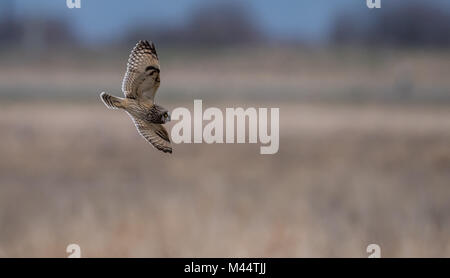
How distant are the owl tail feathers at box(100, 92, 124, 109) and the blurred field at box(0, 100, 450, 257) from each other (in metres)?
1.91

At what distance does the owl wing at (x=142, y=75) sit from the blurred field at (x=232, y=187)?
1.87m

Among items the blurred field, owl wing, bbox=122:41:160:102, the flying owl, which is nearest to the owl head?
the flying owl

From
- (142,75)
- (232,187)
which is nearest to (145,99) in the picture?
(142,75)

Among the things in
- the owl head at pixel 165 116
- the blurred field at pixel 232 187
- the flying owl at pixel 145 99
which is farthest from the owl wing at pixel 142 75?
the blurred field at pixel 232 187

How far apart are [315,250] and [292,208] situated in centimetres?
97

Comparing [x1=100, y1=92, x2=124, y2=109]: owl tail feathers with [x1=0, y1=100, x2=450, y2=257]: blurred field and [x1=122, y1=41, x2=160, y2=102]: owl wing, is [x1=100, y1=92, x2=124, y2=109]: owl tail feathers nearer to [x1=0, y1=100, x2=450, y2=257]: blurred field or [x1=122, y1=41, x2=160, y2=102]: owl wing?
[x1=122, y1=41, x2=160, y2=102]: owl wing

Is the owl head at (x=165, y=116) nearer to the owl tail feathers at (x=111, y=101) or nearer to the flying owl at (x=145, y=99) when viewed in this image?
the flying owl at (x=145, y=99)

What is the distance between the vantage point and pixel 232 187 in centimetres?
713

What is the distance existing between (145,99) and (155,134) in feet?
0.59

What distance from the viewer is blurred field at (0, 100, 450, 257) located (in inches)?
226

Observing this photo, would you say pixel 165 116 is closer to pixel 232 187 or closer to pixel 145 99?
pixel 145 99

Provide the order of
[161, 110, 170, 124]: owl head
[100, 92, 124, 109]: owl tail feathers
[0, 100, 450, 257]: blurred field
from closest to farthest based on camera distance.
→ [100, 92, 124, 109]: owl tail feathers < [161, 110, 170, 124]: owl head < [0, 100, 450, 257]: blurred field

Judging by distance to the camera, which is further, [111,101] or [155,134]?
[155,134]

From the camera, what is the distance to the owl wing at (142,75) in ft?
12.5
